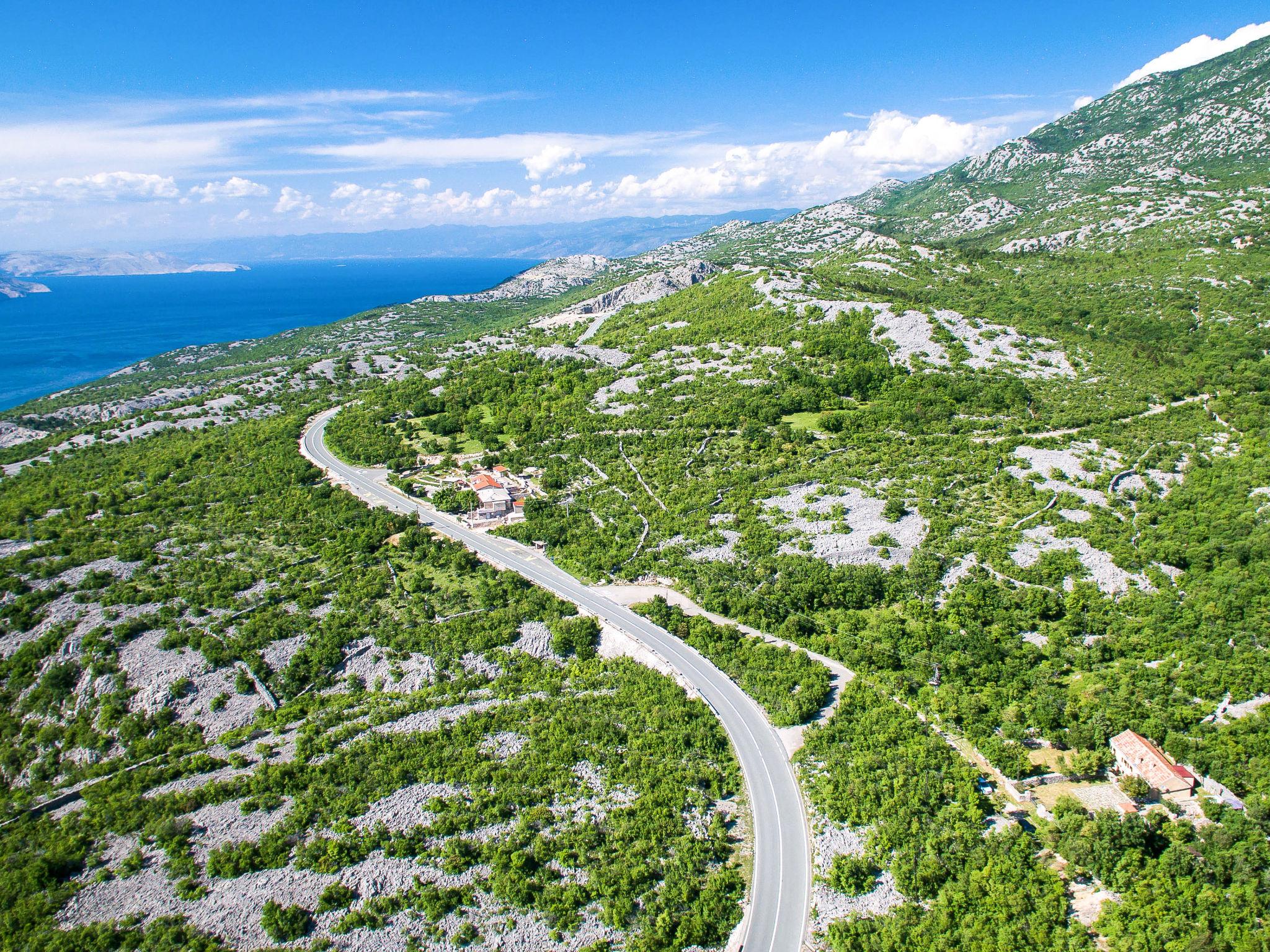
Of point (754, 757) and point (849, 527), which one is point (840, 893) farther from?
point (849, 527)

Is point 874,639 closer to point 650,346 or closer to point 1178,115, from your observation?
point 650,346

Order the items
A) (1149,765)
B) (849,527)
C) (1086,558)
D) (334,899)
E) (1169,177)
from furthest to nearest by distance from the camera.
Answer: (1169,177) → (849,527) → (1086,558) → (1149,765) → (334,899)

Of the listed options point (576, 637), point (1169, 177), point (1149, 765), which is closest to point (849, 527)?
point (576, 637)

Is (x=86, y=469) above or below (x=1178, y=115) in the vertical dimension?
below

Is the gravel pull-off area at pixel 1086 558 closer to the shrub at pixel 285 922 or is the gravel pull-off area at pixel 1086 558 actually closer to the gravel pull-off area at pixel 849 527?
the gravel pull-off area at pixel 849 527

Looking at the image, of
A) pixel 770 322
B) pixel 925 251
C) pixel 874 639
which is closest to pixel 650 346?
pixel 770 322
